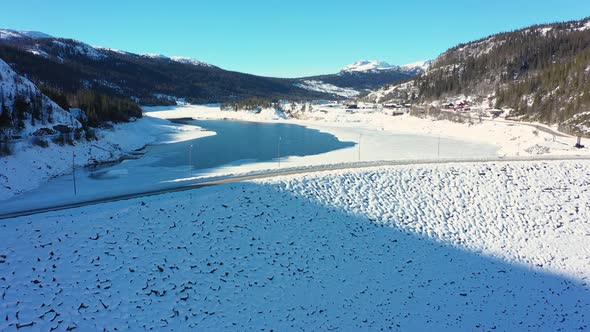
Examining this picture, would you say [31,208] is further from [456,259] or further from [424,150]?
[424,150]

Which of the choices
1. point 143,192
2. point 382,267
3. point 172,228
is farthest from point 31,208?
point 382,267

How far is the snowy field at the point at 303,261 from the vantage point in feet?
44.5

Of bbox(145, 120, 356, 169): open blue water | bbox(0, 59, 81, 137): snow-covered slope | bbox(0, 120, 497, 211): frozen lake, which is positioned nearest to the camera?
bbox(0, 120, 497, 211): frozen lake

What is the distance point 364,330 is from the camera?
14.3 metres

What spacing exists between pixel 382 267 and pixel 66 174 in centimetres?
2941

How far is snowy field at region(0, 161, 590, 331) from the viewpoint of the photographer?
44.5ft

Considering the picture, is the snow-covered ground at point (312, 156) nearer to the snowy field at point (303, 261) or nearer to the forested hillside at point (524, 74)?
the snowy field at point (303, 261)

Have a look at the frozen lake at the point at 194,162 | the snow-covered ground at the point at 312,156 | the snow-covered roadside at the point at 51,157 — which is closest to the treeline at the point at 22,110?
the snow-covered roadside at the point at 51,157

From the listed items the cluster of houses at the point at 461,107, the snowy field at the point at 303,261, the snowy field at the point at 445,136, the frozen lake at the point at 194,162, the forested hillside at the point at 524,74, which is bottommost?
the snowy field at the point at 303,261

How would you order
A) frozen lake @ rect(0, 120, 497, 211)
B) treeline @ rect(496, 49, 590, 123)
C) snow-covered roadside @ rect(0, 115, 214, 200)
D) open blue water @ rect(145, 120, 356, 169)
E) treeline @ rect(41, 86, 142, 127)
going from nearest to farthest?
frozen lake @ rect(0, 120, 497, 211), snow-covered roadside @ rect(0, 115, 214, 200), open blue water @ rect(145, 120, 356, 169), treeline @ rect(41, 86, 142, 127), treeline @ rect(496, 49, 590, 123)

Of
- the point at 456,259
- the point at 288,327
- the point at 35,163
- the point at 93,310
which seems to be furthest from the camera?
the point at 35,163

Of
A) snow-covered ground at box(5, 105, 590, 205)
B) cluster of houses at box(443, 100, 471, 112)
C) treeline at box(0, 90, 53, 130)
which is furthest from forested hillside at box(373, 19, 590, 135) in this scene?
treeline at box(0, 90, 53, 130)

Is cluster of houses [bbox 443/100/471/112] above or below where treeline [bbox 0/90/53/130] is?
above

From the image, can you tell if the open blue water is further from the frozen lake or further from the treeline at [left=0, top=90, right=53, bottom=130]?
the treeline at [left=0, top=90, right=53, bottom=130]
